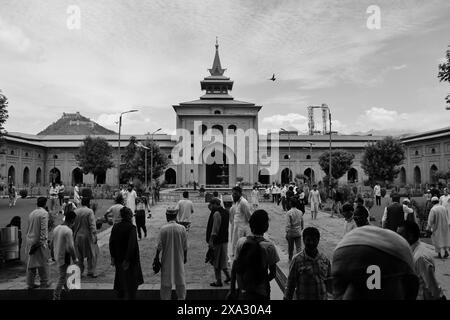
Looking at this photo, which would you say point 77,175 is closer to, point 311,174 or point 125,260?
point 311,174

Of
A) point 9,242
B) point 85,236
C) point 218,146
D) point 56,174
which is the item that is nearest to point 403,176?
point 218,146

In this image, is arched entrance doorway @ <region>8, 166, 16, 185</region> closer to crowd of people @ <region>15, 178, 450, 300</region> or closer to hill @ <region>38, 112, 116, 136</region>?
crowd of people @ <region>15, 178, 450, 300</region>

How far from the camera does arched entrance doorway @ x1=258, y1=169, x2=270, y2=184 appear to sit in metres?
61.4

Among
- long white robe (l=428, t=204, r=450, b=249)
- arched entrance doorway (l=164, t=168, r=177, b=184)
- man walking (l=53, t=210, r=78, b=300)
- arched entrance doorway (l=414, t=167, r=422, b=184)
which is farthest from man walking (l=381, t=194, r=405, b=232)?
arched entrance doorway (l=414, t=167, r=422, b=184)

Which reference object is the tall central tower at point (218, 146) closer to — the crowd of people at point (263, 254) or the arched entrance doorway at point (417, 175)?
the arched entrance doorway at point (417, 175)

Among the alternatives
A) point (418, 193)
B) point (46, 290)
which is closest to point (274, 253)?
point (46, 290)

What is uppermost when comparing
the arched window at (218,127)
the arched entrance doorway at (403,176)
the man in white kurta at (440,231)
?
the arched window at (218,127)

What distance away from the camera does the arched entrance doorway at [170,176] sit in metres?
61.9

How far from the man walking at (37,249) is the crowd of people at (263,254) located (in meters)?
0.02

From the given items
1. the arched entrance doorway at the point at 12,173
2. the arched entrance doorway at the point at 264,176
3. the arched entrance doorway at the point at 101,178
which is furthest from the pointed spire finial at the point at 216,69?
the arched entrance doorway at the point at 12,173

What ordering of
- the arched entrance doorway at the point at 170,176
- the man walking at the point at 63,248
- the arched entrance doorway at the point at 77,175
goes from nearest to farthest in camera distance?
1. the man walking at the point at 63,248
2. the arched entrance doorway at the point at 170,176
3. the arched entrance doorway at the point at 77,175

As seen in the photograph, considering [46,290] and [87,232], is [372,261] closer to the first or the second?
[46,290]

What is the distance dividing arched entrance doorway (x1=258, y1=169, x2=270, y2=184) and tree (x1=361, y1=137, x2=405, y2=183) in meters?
→ 15.2

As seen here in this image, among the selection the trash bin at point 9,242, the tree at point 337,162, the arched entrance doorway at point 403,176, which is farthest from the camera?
the arched entrance doorway at point 403,176
